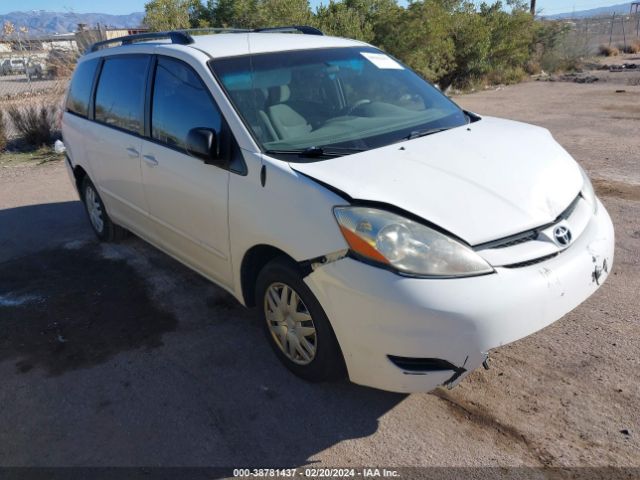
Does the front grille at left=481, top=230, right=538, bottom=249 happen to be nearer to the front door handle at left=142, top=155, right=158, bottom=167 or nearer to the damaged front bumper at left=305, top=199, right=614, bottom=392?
the damaged front bumper at left=305, top=199, right=614, bottom=392

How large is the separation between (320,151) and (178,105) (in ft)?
4.06

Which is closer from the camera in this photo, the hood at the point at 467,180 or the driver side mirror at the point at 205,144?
the hood at the point at 467,180

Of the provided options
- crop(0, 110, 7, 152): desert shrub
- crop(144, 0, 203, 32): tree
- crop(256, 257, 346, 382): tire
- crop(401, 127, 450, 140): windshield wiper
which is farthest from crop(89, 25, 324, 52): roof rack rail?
crop(144, 0, 203, 32): tree

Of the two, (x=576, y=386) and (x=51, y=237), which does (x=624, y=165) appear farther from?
(x=51, y=237)

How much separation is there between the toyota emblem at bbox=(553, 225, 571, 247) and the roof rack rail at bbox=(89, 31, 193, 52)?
271cm

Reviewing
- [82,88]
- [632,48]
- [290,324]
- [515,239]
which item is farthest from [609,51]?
[290,324]

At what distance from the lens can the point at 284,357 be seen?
3.30m

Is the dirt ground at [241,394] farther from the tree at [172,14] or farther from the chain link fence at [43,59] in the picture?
the tree at [172,14]

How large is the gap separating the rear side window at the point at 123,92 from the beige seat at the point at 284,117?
1.21m

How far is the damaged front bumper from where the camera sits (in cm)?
245

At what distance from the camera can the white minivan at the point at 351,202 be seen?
2523 mm

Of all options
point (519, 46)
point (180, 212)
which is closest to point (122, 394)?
point (180, 212)

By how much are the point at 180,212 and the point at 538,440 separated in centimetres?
256

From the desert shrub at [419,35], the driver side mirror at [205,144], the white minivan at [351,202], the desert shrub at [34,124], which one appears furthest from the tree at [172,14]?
the driver side mirror at [205,144]
